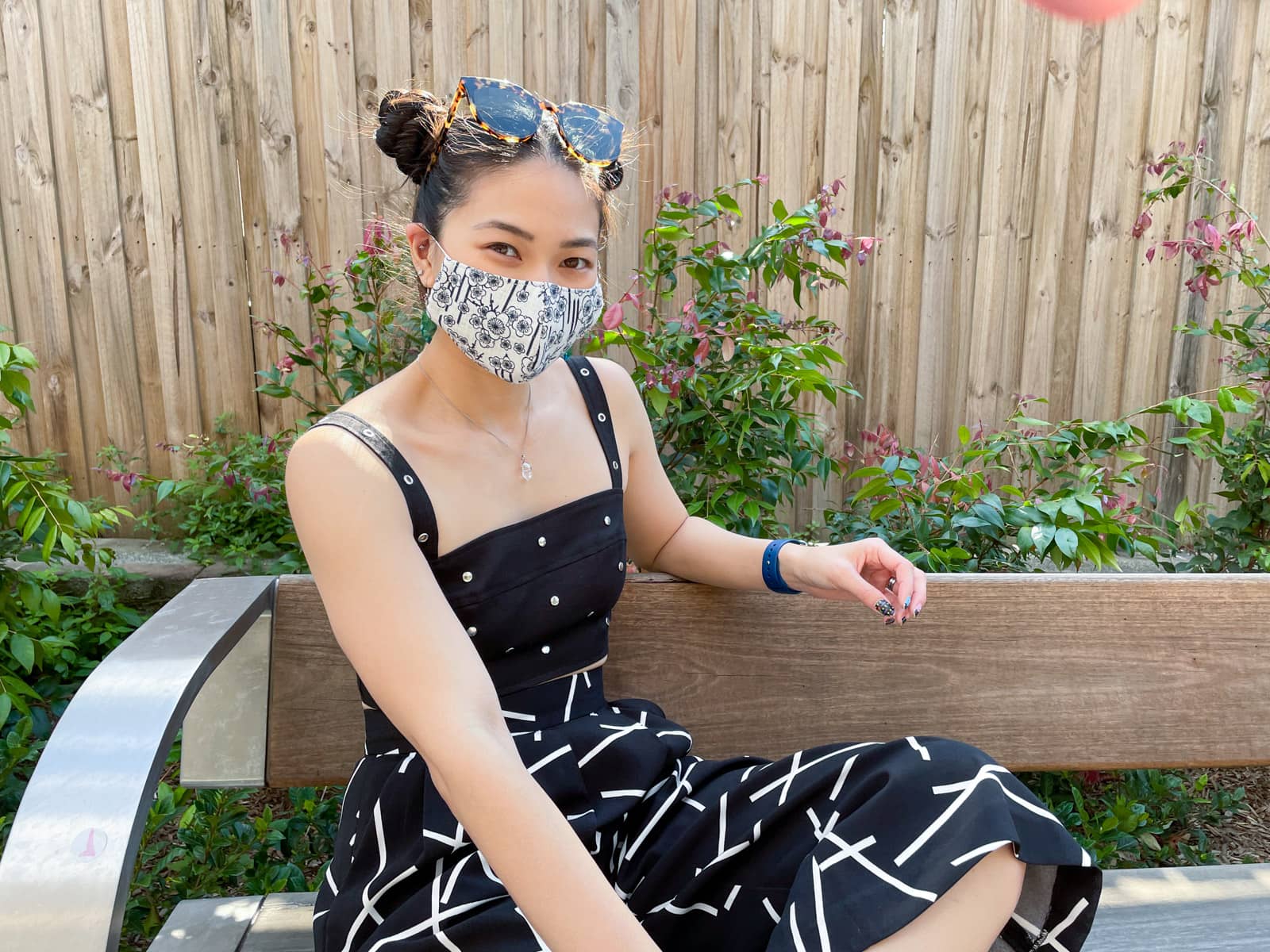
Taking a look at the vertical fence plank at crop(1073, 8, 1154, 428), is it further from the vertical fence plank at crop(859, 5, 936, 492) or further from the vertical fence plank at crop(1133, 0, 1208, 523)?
the vertical fence plank at crop(859, 5, 936, 492)

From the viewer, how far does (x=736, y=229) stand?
339 centimetres

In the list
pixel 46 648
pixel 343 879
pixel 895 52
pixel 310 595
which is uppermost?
pixel 895 52

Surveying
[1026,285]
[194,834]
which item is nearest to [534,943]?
[194,834]

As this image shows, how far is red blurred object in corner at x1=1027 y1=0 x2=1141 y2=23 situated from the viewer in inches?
135

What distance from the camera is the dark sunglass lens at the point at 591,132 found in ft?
4.77

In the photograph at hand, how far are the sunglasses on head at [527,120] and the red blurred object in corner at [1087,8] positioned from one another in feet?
8.85

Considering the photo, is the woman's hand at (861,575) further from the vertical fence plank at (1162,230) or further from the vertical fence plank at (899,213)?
the vertical fence plank at (1162,230)

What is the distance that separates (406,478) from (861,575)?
78 cm

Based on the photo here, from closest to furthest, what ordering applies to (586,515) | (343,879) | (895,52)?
(343,879)
(586,515)
(895,52)

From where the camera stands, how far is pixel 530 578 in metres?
1.45

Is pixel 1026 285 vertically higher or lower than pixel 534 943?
higher

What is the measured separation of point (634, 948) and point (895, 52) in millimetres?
3236

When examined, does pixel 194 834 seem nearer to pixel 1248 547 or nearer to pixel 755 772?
pixel 755 772

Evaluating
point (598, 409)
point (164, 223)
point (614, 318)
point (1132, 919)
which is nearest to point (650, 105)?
point (614, 318)
